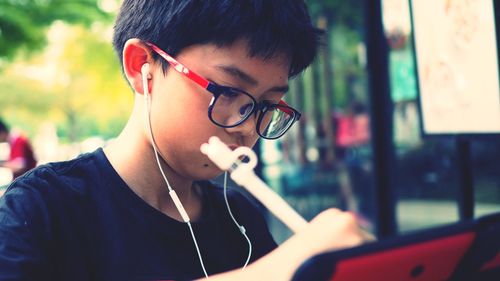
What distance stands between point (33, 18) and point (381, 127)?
6116 mm

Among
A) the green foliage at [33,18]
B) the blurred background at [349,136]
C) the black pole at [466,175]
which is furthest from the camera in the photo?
the green foliage at [33,18]

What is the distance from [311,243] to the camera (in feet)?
2.59

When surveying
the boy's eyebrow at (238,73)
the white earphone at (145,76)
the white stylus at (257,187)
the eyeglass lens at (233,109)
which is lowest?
the white stylus at (257,187)

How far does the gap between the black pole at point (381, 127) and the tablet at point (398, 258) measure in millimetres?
2332

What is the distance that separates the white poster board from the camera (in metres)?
1.89

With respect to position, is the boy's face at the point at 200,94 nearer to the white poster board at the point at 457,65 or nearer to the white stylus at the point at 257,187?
the white stylus at the point at 257,187

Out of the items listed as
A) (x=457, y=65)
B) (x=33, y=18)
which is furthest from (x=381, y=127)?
(x=33, y=18)

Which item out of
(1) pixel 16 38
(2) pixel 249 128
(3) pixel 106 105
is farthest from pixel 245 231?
(3) pixel 106 105

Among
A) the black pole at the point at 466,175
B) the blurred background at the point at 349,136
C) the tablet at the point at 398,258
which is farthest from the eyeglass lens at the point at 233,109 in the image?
the blurred background at the point at 349,136

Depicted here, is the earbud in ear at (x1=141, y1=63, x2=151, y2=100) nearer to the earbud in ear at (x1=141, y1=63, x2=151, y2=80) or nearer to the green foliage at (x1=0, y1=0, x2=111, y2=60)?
the earbud in ear at (x1=141, y1=63, x2=151, y2=80)

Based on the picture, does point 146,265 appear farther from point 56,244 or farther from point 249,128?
point 249,128

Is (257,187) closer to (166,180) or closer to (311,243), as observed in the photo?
(311,243)

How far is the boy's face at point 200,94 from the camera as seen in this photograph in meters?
1.24

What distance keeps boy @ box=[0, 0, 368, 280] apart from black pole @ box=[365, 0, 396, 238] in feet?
5.54
